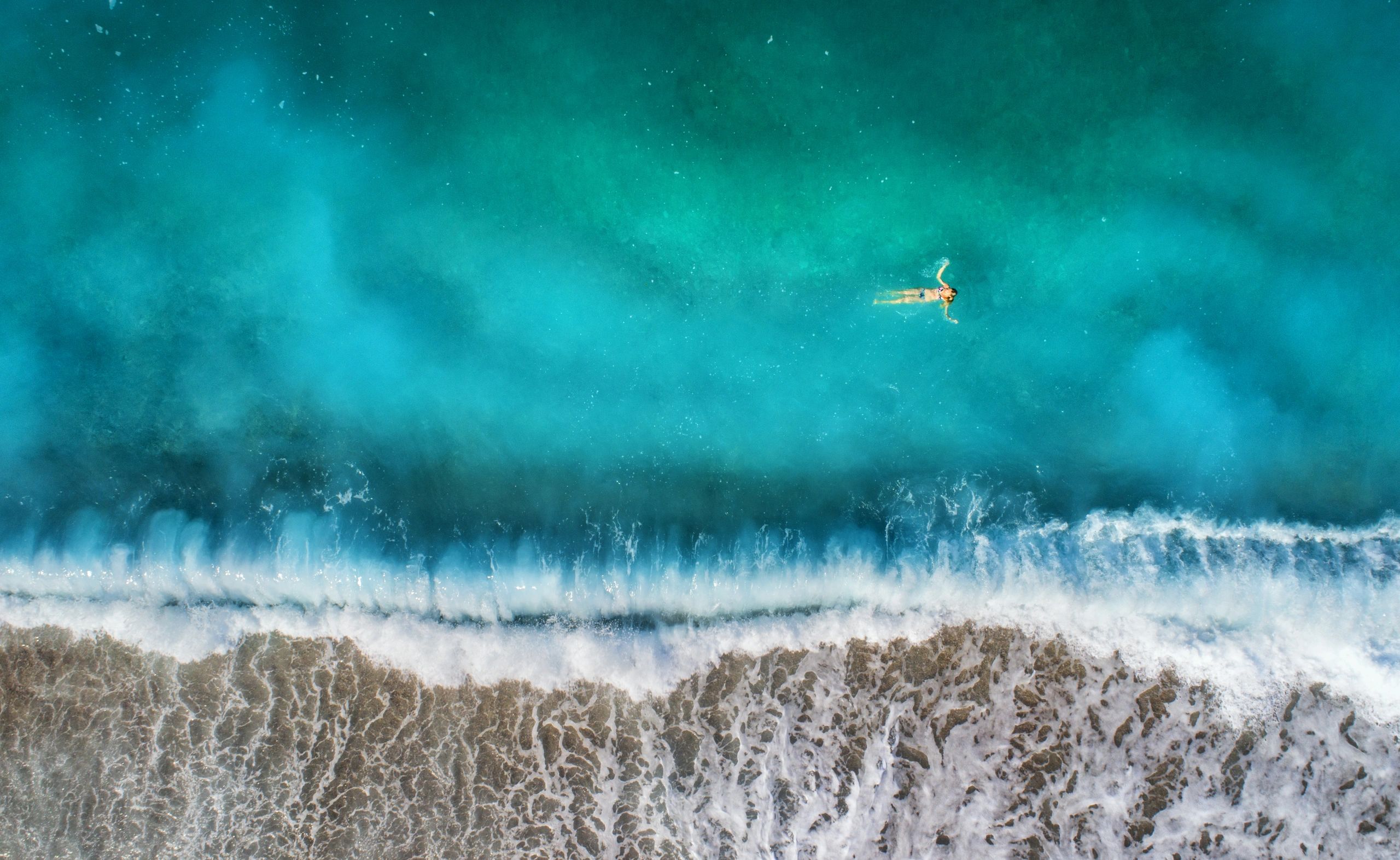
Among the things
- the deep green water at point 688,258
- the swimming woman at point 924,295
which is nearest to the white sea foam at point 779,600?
the deep green water at point 688,258

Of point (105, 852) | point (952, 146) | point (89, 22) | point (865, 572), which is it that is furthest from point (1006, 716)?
point (89, 22)

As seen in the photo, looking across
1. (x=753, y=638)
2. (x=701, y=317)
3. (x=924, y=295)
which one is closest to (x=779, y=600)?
(x=753, y=638)

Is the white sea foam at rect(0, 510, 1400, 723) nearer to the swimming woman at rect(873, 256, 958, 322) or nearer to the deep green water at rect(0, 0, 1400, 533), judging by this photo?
the deep green water at rect(0, 0, 1400, 533)

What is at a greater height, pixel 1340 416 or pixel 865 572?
pixel 1340 416

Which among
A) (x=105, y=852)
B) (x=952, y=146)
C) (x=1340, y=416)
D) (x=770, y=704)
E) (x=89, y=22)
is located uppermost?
(x=89, y=22)

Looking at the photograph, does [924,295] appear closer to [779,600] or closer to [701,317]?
[701,317]

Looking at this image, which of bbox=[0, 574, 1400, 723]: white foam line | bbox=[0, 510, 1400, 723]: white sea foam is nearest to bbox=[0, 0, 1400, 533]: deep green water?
bbox=[0, 510, 1400, 723]: white sea foam

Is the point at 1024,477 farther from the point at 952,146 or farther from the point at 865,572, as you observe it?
the point at 952,146
